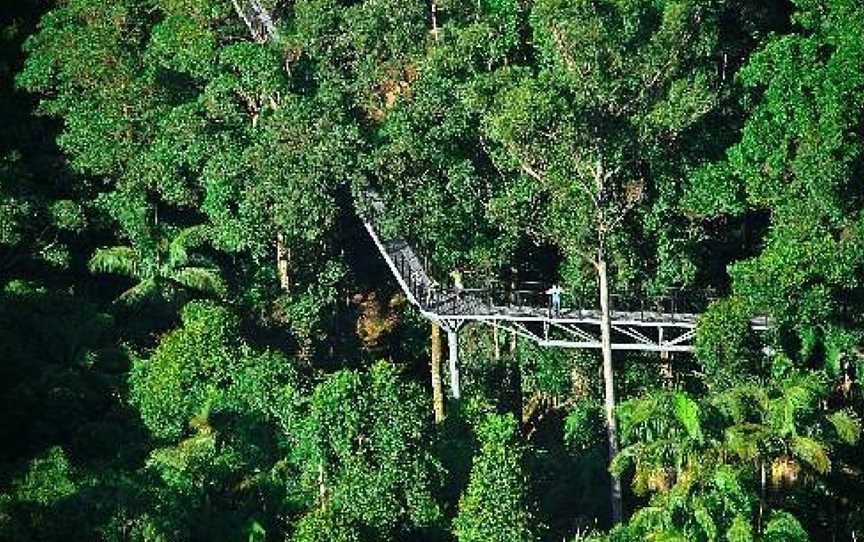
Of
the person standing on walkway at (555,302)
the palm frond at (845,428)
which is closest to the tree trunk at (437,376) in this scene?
the person standing on walkway at (555,302)

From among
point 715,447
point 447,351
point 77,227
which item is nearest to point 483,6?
point 447,351

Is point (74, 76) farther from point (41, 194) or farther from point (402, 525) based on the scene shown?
point (402, 525)

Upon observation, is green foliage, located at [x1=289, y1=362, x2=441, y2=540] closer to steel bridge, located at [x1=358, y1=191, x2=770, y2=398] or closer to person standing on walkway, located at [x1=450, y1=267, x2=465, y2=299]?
steel bridge, located at [x1=358, y1=191, x2=770, y2=398]

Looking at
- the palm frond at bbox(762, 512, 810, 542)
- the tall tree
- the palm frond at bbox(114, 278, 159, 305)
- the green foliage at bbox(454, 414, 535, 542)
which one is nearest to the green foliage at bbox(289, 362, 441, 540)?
the green foliage at bbox(454, 414, 535, 542)

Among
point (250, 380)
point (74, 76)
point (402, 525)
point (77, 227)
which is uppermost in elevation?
point (74, 76)

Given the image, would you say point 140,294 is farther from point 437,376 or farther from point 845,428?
point 845,428

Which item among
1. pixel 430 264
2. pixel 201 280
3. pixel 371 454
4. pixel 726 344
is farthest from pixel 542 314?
pixel 201 280

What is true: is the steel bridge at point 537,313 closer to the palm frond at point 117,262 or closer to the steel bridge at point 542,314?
the steel bridge at point 542,314
